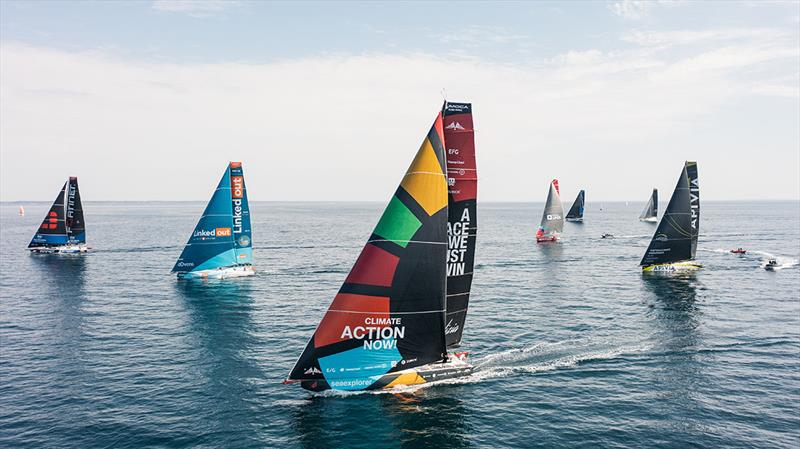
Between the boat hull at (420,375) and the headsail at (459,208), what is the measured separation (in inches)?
61.0

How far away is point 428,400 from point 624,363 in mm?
15887

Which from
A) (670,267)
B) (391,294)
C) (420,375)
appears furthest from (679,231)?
(391,294)

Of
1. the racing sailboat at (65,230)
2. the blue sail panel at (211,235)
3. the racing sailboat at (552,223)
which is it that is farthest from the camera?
the racing sailboat at (552,223)

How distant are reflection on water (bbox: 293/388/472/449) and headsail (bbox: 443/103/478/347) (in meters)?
5.06

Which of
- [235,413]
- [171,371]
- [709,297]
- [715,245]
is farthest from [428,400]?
[715,245]

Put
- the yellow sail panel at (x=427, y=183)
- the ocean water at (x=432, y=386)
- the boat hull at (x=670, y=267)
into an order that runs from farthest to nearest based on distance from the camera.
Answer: the boat hull at (x=670, y=267)
the yellow sail panel at (x=427, y=183)
the ocean water at (x=432, y=386)

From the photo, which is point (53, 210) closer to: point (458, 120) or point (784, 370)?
point (458, 120)

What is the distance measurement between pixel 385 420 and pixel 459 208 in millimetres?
12587

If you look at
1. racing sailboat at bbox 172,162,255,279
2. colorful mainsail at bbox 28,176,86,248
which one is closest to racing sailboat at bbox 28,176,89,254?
colorful mainsail at bbox 28,176,86,248

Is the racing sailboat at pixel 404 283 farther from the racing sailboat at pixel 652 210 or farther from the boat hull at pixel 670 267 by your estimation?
the racing sailboat at pixel 652 210

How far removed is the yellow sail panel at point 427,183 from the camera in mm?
26234

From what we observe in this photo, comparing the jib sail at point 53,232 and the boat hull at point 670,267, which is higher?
the jib sail at point 53,232

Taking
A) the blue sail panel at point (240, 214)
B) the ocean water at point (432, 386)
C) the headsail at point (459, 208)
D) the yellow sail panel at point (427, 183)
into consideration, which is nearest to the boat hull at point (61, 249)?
the ocean water at point (432, 386)

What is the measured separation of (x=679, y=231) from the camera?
230 feet
